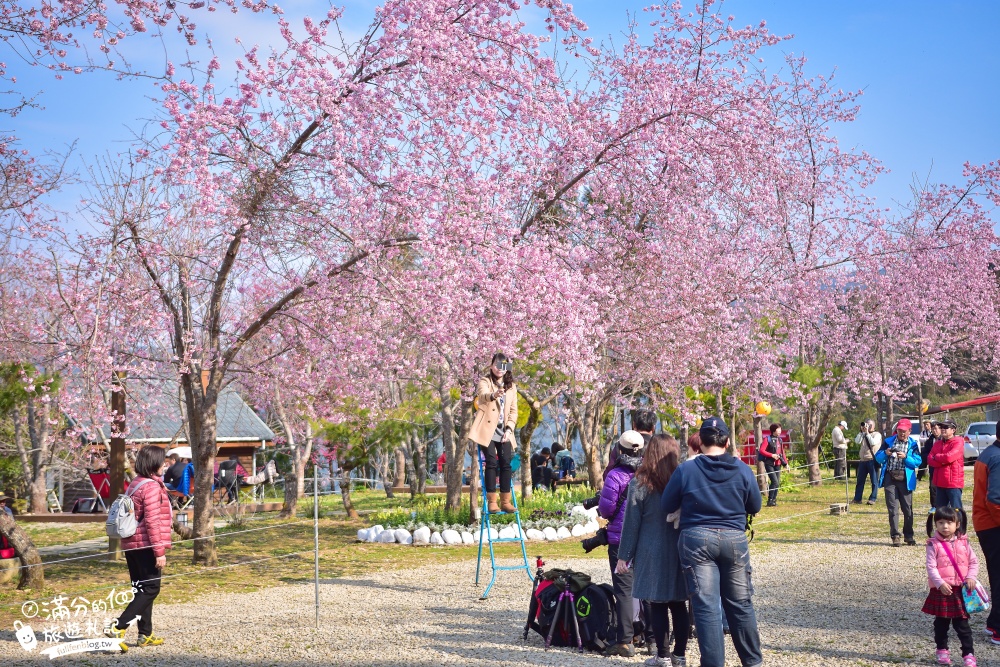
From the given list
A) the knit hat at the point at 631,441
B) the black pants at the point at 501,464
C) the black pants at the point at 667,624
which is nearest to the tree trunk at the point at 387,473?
the black pants at the point at 501,464

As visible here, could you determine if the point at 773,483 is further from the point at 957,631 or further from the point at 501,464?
the point at 957,631

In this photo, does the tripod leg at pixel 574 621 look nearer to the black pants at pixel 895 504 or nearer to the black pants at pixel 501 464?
the black pants at pixel 501 464

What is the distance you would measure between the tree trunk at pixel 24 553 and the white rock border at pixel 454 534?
20.0ft

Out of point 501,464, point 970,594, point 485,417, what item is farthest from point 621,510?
point 501,464

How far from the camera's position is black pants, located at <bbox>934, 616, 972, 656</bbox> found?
648cm

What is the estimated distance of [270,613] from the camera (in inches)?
364

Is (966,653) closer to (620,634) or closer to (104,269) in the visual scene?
(620,634)

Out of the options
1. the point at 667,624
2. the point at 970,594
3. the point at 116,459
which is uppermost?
the point at 116,459

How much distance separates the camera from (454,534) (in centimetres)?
1506

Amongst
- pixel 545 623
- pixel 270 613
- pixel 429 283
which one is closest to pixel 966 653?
pixel 545 623

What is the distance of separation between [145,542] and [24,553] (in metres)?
3.82

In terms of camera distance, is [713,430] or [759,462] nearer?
[713,430]

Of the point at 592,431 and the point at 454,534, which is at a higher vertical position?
the point at 592,431

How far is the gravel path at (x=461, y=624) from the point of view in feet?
23.5
